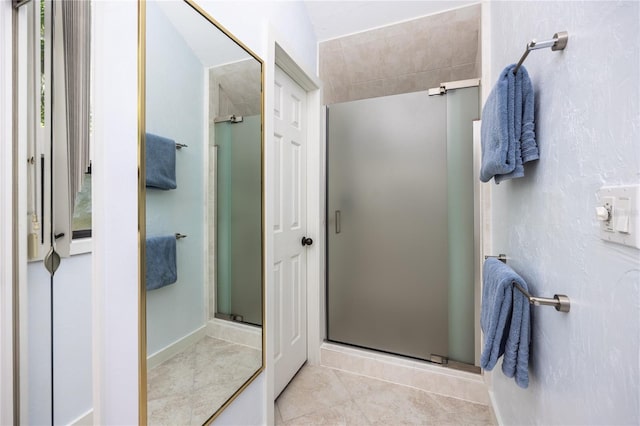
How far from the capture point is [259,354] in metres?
1.30

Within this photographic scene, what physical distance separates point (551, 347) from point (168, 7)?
1.44 meters

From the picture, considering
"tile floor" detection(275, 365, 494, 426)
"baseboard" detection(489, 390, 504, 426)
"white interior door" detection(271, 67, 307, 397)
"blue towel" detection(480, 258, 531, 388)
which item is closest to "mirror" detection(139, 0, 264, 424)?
"white interior door" detection(271, 67, 307, 397)

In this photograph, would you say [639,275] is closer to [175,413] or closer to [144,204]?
[144,204]

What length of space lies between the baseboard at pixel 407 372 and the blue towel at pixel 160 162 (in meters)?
1.62

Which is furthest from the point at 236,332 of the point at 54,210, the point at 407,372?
the point at 407,372

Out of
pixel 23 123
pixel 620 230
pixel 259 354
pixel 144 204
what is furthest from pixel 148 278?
pixel 620 230

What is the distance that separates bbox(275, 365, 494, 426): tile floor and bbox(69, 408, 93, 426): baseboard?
1.07 metres

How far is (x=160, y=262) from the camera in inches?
32.7

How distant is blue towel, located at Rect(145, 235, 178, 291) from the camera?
79 centimetres

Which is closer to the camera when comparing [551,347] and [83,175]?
[83,175]

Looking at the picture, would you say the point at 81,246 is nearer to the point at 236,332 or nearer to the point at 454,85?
the point at 236,332

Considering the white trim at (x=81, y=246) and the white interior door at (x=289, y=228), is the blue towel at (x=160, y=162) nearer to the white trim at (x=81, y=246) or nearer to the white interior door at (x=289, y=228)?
the white trim at (x=81, y=246)

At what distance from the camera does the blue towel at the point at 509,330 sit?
0.83 meters

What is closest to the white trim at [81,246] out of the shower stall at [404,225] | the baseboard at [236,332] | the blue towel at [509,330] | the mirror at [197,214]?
the mirror at [197,214]
